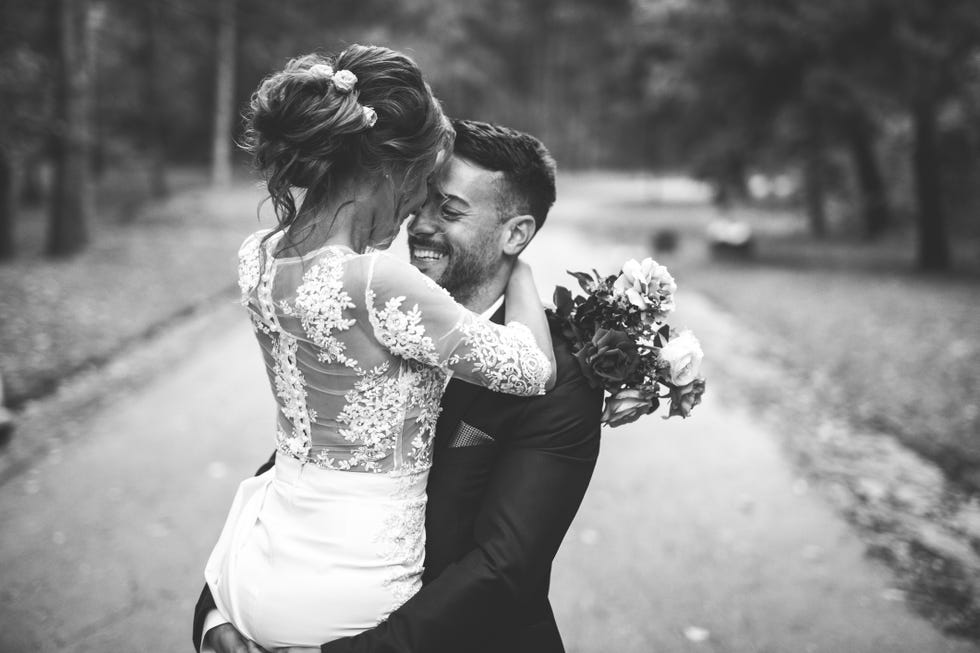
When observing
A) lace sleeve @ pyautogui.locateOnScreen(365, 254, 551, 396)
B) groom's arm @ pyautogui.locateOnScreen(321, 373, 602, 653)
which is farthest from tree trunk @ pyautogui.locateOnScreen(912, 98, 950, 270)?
lace sleeve @ pyautogui.locateOnScreen(365, 254, 551, 396)

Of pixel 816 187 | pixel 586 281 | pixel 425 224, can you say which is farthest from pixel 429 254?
pixel 816 187

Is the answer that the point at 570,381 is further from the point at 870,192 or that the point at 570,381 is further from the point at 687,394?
the point at 870,192

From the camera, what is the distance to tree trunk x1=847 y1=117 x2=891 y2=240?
71.3 feet

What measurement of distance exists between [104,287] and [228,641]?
11340 millimetres

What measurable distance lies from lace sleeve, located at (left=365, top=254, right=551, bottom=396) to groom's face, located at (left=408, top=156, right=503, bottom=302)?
0.55m

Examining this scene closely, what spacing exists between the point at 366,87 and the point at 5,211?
14.7 meters

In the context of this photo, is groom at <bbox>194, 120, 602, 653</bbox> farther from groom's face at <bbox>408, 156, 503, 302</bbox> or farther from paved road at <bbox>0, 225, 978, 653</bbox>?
paved road at <bbox>0, 225, 978, 653</bbox>

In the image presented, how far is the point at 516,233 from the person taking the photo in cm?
256

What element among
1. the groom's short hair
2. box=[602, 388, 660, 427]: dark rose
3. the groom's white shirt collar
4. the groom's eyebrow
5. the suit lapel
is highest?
the groom's short hair

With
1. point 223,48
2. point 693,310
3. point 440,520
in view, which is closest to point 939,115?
point 693,310

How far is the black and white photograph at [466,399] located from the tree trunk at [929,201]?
9cm

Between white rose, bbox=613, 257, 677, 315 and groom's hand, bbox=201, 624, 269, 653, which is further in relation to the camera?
white rose, bbox=613, 257, 677, 315

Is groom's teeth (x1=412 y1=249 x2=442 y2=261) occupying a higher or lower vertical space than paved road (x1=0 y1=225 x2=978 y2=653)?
higher

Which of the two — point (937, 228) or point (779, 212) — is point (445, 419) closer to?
point (937, 228)
